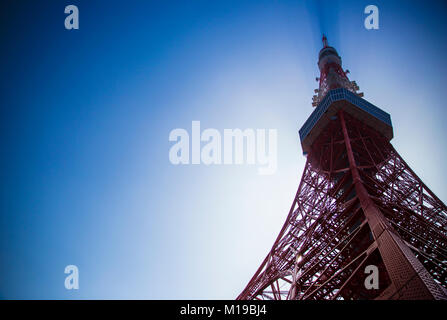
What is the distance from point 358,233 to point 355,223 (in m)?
4.57

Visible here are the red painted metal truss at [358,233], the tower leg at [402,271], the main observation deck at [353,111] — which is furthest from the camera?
the main observation deck at [353,111]

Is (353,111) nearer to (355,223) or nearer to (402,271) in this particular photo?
(355,223)

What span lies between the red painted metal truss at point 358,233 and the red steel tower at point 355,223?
1.2 inches

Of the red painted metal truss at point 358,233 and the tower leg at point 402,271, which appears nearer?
the tower leg at point 402,271

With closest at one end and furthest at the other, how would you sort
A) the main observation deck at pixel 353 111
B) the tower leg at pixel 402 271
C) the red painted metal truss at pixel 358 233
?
the tower leg at pixel 402 271, the red painted metal truss at pixel 358 233, the main observation deck at pixel 353 111

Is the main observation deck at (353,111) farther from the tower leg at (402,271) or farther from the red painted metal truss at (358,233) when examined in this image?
the tower leg at (402,271)

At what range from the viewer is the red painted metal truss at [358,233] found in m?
5.87

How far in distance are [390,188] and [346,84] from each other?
1296cm

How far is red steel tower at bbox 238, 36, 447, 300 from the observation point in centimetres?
635

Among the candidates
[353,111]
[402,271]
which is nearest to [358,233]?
[402,271]

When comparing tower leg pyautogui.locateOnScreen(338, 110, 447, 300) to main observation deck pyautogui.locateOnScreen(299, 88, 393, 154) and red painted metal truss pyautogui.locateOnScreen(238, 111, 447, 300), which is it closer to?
red painted metal truss pyautogui.locateOnScreen(238, 111, 447, 300)

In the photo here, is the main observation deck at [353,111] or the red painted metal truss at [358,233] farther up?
the main observation deck at [353,111]

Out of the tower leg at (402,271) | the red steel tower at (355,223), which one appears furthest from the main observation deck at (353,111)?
A: the tower leg at (402,271)
